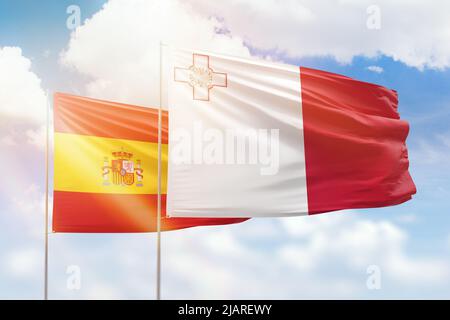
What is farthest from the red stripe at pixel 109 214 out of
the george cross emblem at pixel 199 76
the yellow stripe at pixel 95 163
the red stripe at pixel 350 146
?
the george cross emblem at pixel 199 76

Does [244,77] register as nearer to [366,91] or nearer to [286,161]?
[286,161]

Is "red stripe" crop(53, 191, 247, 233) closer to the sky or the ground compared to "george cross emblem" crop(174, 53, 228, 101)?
closer to the ground

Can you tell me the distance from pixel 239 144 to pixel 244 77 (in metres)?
0.89

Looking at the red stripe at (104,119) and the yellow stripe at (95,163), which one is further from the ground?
the red stripe at (104,119)

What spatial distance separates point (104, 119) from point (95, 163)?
739mm

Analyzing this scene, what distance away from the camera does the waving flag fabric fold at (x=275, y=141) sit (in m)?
6.89

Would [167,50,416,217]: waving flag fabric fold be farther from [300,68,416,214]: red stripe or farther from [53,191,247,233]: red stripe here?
[53,191,247,233]: red stripe

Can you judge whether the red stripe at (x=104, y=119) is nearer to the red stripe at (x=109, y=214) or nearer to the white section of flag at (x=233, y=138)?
the red stripe at (x=109, y=214)

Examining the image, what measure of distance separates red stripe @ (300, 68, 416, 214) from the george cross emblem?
1.35 metres

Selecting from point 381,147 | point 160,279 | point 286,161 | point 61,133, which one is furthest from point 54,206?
point 381,147

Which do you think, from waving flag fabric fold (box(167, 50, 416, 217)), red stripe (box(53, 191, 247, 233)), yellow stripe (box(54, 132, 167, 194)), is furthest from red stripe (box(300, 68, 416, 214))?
yellow stripe (box(54, 132, 167, 194))

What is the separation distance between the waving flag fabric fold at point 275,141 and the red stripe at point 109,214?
2220 millimetres

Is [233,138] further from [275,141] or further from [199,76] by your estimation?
[199,76]

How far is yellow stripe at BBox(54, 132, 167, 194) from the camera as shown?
927cm
